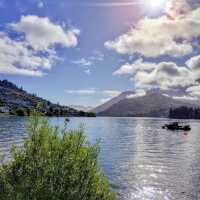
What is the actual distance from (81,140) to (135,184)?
30.9 metres

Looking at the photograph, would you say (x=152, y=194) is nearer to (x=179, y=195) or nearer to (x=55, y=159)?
(x=179, y=195)

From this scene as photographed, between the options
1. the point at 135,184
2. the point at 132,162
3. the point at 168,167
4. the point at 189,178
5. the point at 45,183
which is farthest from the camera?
the point at 132,162

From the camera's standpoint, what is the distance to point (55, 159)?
15414 millimetres

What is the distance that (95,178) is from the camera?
16297mm

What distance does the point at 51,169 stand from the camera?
14969 mm

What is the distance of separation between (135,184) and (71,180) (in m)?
31.6

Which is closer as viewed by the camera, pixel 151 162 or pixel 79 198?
pixel 79 198

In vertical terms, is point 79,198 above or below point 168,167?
above

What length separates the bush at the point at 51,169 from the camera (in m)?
14.7

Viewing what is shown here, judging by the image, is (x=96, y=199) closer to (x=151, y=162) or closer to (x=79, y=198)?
(x=79, y=198)

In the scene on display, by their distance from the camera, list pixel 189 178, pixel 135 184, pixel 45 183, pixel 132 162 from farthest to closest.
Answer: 1. pixel 132 162
2. pixel 189 178
3. pixel 135 184
4. pixel 45 183

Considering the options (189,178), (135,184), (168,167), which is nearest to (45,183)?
(135,184)

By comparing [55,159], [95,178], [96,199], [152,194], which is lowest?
[152,194]

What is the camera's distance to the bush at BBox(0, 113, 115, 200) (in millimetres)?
14680
